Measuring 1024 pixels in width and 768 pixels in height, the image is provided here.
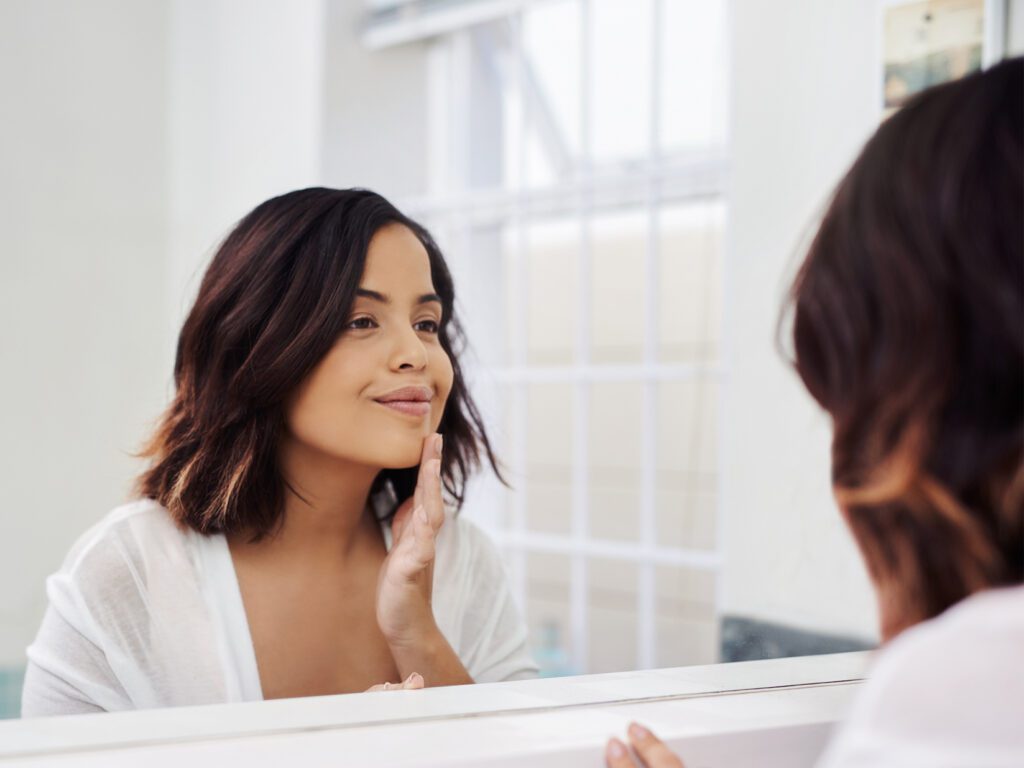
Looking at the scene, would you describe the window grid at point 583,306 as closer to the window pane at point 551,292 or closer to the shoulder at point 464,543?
the window pane at point 551,292

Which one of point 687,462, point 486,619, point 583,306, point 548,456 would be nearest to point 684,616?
point 687,462

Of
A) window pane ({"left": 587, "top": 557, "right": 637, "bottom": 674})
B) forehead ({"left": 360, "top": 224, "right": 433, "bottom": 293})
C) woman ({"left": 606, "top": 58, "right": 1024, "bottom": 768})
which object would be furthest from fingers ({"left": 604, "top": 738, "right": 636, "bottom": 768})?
window pane ({"left": 587, "top": 557, "right": 637, "bottom": 674})

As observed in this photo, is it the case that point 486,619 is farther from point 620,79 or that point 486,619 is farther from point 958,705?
point 620,79

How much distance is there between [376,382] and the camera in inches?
41.7

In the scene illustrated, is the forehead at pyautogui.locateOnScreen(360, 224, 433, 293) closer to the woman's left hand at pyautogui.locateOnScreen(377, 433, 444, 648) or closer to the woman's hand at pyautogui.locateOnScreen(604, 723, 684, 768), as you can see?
the woman's left hand at pyautogui.locateOnScreen(377, 433, 444, 648)

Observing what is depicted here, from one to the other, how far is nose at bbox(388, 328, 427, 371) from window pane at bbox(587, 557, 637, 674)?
1.27 m

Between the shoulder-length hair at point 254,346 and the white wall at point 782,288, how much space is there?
0.76m

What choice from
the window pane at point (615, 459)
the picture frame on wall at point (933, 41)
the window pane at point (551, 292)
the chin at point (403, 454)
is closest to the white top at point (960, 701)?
the chin at point (403, 454)

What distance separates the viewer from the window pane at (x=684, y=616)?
2.08m

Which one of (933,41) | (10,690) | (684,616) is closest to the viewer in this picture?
(933,41)

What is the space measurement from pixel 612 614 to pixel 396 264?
1.37 m

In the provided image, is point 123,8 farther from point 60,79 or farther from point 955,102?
point 955,102

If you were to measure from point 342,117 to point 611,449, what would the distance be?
3.06 ft

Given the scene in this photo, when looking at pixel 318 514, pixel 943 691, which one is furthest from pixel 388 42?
pixel 943 691
